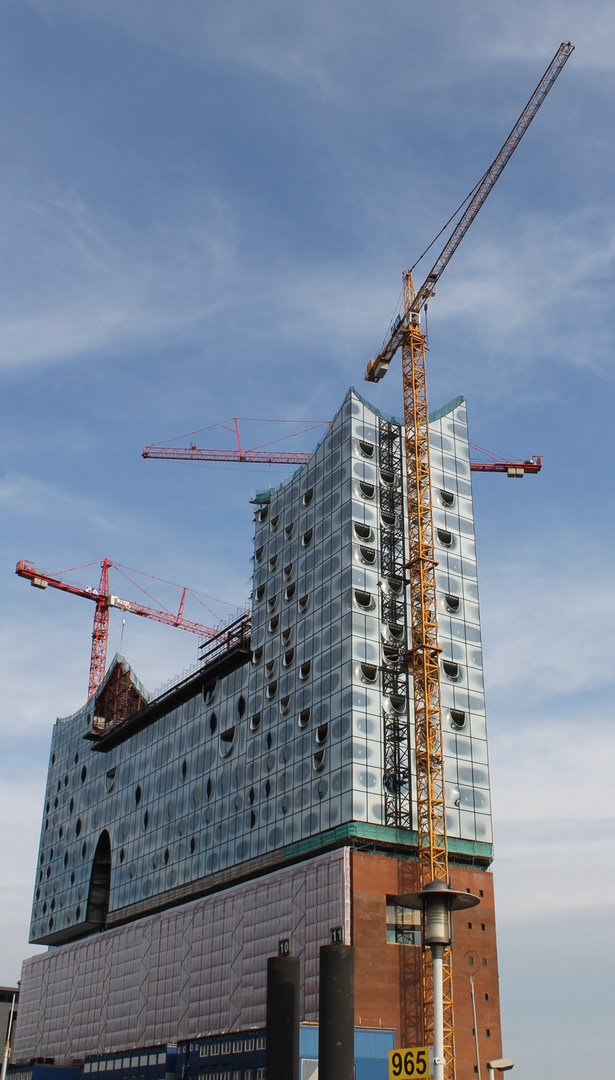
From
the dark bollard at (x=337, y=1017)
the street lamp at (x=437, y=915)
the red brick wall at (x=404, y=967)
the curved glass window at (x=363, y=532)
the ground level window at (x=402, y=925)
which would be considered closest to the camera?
the dark bollard at (x=337, y=1017)

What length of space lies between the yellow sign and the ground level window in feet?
149

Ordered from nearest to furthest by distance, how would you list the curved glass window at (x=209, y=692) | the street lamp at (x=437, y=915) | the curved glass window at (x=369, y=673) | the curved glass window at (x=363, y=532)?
the street lamp at (x=437, y=915) → the curved glass window at (x=369, y=673) → the curved glass window at (x=363, y=532) → the curved glass window at (x=209, y=692)

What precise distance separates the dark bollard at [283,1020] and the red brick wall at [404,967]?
6226cm

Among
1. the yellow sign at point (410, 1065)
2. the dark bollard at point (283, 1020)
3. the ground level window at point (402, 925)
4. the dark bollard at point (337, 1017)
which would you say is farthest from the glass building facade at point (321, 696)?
the dark bollard at point (337, 1017)

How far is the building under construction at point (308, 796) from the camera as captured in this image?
87.8 metres

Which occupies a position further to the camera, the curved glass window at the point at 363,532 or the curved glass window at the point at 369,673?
the curved glass window at the point at 363,532

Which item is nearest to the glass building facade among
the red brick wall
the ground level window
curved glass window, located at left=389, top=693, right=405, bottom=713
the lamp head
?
curved glass window, located at left=389, top=693, right=405, bottom=713

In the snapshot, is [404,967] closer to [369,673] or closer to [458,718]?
[458,718]

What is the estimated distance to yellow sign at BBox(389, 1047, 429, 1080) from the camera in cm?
4122

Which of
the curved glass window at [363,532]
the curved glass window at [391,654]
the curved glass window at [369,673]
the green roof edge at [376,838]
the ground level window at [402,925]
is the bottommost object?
the ground level window at [402,925]

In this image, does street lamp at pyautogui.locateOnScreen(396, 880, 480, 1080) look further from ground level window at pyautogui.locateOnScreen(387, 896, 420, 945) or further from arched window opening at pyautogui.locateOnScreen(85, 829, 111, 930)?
arched window opening at pyautogui.locateOnScreen(85, 829, 111, 930)

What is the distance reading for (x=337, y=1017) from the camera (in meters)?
22.6

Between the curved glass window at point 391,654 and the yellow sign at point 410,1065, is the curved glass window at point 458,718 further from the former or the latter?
the yellow sign at point 410,1065

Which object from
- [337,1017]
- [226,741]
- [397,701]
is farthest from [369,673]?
[337,1017]
